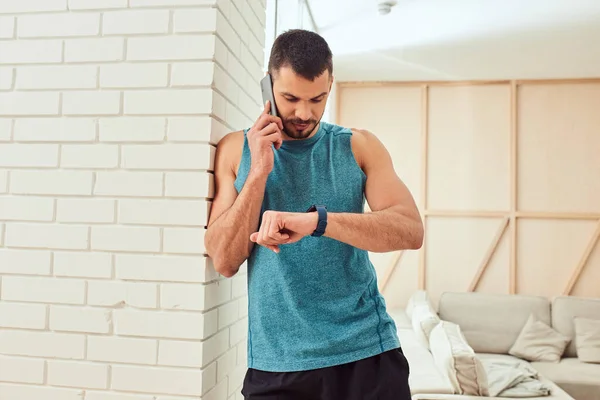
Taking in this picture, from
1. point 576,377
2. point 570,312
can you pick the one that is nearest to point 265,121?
point 576,377

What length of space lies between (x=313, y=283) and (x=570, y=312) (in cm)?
459

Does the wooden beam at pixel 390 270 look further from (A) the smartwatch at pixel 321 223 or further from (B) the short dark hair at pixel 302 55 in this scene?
(A) the smartwatch at pixel 321 223

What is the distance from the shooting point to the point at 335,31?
4.71 metres

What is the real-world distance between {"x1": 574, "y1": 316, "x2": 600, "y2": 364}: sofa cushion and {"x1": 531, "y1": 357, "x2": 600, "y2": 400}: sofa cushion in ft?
0.23

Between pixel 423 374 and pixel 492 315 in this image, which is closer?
pixel 423 374

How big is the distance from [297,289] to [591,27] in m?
4.07

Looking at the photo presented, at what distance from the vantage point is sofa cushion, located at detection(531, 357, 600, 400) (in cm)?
431

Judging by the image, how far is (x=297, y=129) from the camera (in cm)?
143

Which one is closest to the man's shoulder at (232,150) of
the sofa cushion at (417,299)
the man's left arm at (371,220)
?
the man's left arm at (371,220)

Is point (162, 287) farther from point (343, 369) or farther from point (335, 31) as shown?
point (335, 31)

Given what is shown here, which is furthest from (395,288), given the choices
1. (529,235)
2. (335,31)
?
(335,31)

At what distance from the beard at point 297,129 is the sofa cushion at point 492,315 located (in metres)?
4.33

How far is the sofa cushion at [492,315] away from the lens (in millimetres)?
5211

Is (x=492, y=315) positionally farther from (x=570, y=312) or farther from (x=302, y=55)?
(x=302, y=55)
